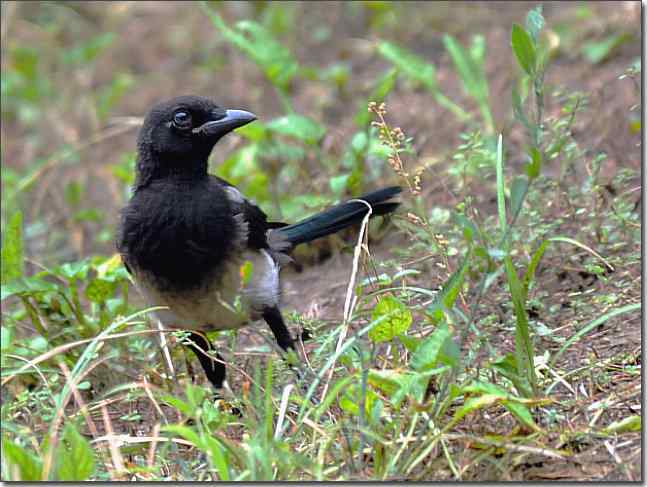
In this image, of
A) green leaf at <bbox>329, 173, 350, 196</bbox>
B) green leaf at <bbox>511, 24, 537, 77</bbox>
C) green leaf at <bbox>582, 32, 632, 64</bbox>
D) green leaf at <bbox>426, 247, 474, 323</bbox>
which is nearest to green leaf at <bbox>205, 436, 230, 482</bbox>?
green leaf at <bbox>426, 247, 474, 323</bbox>

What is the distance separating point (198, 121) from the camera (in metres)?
4.07

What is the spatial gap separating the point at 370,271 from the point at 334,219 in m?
0.29

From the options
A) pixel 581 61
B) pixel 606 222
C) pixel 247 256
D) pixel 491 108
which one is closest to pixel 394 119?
pixel 491 108

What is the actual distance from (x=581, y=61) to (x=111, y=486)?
4.59m

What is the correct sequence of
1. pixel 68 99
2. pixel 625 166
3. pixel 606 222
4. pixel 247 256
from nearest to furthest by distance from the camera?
pixel 247 256, pixel 606 222, pixel 625 166, pixel 68 99

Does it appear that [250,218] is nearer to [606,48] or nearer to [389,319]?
[389,319]

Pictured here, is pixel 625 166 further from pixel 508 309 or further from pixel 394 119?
pixel 394 119

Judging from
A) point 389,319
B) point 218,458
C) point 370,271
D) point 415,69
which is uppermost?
point 415,69

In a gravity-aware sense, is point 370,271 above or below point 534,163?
below

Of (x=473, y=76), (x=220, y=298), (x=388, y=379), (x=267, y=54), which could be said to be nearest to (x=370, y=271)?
(x=220, y=298)

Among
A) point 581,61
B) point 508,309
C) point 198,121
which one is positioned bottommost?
point 508,309

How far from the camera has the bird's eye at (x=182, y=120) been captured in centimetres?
404

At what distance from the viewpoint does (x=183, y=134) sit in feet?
13.2

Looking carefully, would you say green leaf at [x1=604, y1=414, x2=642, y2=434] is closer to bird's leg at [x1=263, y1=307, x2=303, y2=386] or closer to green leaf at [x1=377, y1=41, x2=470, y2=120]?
bird's leg at [x1=263, y1=307, x2=303, y2=386]
